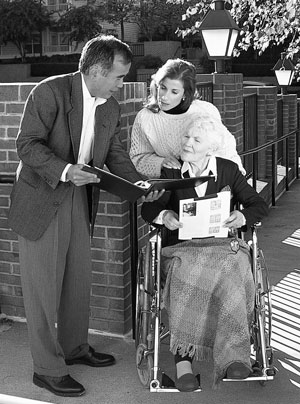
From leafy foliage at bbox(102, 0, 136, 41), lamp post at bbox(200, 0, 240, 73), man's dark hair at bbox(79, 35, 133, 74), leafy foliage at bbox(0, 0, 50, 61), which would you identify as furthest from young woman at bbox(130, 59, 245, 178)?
leafy foliage at bbox(0, 0, 50, 61)

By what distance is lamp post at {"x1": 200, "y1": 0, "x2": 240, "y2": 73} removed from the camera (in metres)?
9.03

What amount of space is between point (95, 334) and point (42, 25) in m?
51.2

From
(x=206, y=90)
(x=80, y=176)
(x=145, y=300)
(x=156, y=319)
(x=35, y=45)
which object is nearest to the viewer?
(x=80, y=176)

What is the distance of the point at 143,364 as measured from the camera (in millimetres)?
4379

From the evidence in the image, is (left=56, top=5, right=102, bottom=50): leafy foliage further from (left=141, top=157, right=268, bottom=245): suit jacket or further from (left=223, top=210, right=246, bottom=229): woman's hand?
(left=223, top=210, right=246, bottom=229): woman's hand

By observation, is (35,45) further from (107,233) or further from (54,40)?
(107,233)

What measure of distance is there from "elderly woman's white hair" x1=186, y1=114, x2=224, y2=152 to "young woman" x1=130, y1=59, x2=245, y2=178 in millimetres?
84

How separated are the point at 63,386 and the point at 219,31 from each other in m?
5.89

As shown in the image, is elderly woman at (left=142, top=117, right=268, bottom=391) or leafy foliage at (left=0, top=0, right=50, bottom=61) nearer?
elderly woman at (left=142, top=117, right=268, bottom=391)

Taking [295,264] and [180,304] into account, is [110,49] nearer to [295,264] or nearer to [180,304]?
[180,304]

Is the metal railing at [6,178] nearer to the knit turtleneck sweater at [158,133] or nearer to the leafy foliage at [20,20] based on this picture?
the knit turtleneck sweater at [158,133]

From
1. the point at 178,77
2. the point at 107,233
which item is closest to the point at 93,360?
the point at 107,233

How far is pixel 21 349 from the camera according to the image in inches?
195

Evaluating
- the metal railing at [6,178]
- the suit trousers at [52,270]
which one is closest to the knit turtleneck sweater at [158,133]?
the suit trousers at [52,270]
